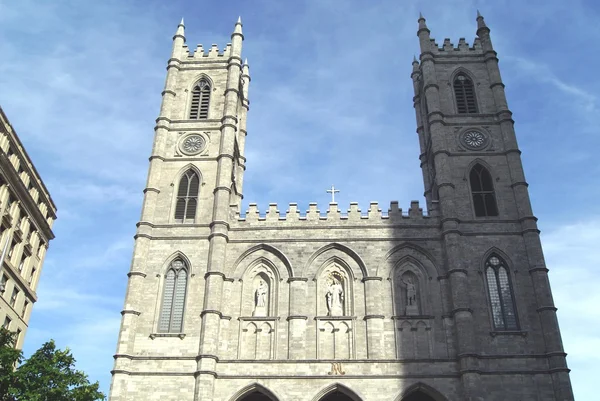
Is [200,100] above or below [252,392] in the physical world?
above

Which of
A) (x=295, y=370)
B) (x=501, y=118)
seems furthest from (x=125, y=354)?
(x=501, y=118)

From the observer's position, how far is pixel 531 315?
28906 mm

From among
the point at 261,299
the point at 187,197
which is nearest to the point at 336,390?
the point at 261,299

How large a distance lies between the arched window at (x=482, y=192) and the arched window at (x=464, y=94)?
4.22 metres

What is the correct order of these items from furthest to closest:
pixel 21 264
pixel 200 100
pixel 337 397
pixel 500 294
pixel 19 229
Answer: pixel 200 100, pixel 21 264, pixel 19 229, pixel 500 294, pixel 337 397

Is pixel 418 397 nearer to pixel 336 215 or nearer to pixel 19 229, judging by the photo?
pixel 336 215

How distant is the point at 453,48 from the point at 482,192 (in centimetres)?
1095

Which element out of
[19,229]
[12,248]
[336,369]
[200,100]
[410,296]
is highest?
[200,100]

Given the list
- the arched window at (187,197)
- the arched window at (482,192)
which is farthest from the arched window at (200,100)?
the arched window at (482,192)

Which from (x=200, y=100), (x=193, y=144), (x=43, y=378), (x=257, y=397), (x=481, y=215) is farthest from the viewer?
(x=200, y=100)

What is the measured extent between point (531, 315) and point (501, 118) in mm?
11870

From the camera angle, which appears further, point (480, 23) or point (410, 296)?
point (480, 23)

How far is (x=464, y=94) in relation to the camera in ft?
122

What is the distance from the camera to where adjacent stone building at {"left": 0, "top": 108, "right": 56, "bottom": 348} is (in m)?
32.8
